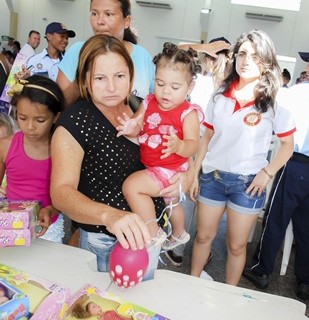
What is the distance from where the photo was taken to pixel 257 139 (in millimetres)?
1980

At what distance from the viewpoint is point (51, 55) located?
3955 mm

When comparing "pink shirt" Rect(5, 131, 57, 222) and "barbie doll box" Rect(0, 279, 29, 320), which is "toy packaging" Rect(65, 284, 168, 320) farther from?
"pink shirt" Rect(5, 131, 57, 222)

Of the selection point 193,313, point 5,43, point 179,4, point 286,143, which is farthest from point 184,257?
point 5,43

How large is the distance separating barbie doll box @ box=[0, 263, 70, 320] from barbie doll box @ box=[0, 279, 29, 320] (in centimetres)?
1

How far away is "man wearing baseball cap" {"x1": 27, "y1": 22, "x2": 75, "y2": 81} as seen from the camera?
3.76 metres

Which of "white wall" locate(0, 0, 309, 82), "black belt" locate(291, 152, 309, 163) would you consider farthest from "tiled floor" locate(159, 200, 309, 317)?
"white wall" locate(0, 0, 309, 82)

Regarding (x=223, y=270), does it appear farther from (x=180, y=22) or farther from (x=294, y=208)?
(x=180, y=22)

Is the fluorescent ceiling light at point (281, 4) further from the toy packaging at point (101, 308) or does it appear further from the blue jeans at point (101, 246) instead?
the toy packaging at point (101, 308)

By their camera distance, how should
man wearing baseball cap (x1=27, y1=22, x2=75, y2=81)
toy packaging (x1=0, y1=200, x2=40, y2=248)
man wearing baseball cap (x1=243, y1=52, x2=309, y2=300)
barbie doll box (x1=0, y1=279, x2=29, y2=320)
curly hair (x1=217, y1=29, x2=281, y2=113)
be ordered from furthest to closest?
man wearing baseball cap (x1=27, y1=22, x2=75, y2=81), man wearing baseball cap (x1=243, y1=52, x2=309, y2=300), curly hair (x1=217, y1=29, x2=281, y2=113), toy packaging (x1=0, y1=200, x2=40, y2=248), barbie doll box (x1=0, y1=279, x2=29, y2=320)

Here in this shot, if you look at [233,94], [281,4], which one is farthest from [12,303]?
[281,4]

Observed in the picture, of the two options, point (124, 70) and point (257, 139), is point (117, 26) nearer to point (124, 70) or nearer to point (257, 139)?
point (124, 70)

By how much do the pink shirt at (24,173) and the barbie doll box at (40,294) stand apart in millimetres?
648

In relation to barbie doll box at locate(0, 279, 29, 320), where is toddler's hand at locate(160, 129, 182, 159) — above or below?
above

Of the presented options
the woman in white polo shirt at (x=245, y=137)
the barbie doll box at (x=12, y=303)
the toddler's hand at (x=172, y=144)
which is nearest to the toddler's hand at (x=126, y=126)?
the toddler's hand at (x=172, y=144)
